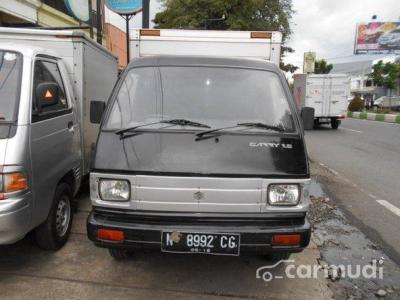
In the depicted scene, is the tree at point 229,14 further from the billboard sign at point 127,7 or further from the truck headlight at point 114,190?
the truck headlight at point 114,190

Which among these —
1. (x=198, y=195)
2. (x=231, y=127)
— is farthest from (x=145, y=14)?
(x=198, y=195)

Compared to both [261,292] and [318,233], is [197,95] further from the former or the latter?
[318,233]

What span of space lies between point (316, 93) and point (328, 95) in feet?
1.98

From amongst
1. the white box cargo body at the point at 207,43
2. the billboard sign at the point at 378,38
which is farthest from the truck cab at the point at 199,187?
the billboard sign at the point at 378,38

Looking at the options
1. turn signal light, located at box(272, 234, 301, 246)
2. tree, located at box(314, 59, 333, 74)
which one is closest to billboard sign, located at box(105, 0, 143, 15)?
turn signal light, located at box(272, 234, 301, 246)

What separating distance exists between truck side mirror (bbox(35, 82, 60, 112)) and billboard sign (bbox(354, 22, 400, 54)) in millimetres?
43723

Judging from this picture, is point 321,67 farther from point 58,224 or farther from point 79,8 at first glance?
point 58,224

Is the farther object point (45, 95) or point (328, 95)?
point (328, 95)

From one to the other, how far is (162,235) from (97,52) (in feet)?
11.5

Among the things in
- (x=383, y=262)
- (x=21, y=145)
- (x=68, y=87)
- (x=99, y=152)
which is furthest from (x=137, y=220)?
(x=383, y=262)

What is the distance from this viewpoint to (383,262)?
14.2ft

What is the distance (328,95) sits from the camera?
21.3 metres

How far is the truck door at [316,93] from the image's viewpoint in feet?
69.8

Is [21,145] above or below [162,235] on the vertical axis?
above
